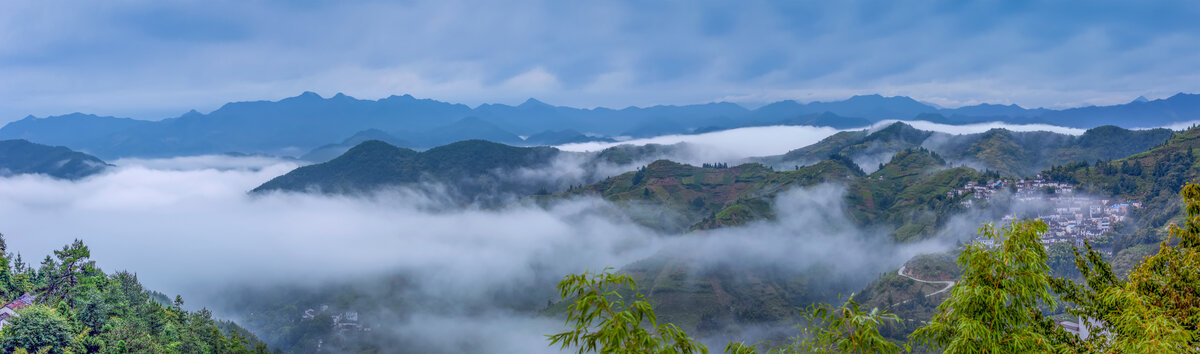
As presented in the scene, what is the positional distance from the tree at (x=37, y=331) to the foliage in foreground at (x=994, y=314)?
212ft

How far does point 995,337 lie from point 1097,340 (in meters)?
6.61

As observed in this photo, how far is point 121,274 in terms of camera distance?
280 feet

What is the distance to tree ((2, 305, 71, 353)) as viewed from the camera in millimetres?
50250

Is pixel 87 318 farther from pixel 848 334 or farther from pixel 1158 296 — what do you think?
pixel 1158 296

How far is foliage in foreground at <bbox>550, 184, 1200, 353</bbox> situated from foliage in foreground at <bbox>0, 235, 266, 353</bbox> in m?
64.6

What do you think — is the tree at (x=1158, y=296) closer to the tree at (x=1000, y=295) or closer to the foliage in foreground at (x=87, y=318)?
the tree at (x=1000, y=295)

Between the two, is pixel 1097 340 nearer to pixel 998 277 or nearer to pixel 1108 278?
pixel 1108 278

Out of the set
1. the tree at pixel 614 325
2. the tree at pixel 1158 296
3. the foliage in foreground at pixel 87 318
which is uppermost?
the tree at pixel 614 325

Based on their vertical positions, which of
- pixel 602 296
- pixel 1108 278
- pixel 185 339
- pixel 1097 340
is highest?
pixel 602 296

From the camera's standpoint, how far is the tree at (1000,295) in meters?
11.4

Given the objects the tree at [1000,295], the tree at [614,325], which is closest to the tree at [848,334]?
the tree at [1000,295]

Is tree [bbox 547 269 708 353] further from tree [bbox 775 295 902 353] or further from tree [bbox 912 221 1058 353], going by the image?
tree [bbox 912 221 1058 353]

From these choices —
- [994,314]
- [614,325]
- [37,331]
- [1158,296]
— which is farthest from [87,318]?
[1158,296]

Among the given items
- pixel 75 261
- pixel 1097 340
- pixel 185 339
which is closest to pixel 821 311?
pixel 1097 340
